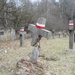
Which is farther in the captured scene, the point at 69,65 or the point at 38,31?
the point at 69,65

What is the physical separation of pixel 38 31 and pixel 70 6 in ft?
93.4

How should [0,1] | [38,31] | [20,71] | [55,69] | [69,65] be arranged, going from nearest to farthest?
[20,71]
[38,31]
[55,69]
[69,65]
[0,1]

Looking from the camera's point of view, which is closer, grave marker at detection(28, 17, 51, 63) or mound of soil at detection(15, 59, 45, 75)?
mound of soil at detection(15, 59, 45, 75)

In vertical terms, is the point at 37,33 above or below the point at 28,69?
above

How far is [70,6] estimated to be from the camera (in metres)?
32.2

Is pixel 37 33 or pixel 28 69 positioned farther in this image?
pixel 37 33

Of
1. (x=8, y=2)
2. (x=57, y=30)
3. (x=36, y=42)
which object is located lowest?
(x=57, y=30)

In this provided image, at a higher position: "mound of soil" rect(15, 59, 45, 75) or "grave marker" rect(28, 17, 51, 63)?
"grave marker" rect(28, 17, 51, 63)

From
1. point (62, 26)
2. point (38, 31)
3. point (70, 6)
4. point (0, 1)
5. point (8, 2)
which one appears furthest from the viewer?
point (70, 6)

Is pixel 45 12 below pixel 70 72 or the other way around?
the other way around

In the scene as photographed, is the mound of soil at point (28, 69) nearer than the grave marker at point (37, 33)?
Yes

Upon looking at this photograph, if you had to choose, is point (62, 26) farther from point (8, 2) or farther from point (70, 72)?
point (70, 72)

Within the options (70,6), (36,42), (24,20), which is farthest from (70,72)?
(70,6)

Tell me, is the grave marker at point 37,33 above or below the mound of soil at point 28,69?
above
